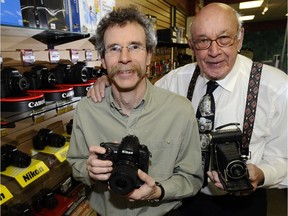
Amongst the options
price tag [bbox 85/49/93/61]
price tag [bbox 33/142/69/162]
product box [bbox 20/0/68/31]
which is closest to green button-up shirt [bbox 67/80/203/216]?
price tag [bbox 33/142/69/162]

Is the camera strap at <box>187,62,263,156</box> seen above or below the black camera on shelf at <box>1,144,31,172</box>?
above

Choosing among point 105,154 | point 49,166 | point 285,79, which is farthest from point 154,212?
point 285,79

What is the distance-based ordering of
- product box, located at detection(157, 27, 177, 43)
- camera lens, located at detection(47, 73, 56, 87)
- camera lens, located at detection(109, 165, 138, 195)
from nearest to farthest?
camera lens, located at detection(109, 165, 138, 195), camera lens, located at detection(47, 73, 56, 87), product box, located at detection(157, 27, 177, 43)

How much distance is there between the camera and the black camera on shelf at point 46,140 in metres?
1.27

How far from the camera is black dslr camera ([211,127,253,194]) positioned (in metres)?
0.95

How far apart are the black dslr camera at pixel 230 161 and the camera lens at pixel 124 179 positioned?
0.40m

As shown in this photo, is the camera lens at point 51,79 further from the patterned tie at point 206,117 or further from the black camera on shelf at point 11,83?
the patterned tie at point 206,117

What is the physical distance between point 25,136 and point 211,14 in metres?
1.23

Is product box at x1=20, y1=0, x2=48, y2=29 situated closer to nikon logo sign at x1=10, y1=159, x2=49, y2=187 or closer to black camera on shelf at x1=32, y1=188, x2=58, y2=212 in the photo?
nikon logo sign at x1=10, y1=159, x2=49, y2=187

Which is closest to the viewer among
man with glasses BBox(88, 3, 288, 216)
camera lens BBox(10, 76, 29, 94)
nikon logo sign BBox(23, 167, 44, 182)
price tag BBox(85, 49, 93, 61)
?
camera lens BBox(10, 76, 29, 94)

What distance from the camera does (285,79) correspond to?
4.03 feet

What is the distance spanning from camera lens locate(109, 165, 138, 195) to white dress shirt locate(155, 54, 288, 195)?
2.20 ft

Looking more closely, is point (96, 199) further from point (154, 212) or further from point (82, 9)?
point (82, 9)

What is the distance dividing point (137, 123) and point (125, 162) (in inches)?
11.7
